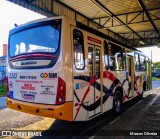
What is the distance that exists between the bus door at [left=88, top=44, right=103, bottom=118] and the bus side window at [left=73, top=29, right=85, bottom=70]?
0.44m

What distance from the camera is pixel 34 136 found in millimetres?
5801

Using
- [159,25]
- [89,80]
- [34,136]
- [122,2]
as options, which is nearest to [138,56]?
[122,2]

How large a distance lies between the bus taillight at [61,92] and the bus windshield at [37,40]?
0.87 metres

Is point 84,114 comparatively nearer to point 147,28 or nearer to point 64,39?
point 64,39

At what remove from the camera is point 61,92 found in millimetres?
5277

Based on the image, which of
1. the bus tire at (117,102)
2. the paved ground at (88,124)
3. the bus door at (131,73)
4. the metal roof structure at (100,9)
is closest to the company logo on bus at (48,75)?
the paved ground at (88,124)

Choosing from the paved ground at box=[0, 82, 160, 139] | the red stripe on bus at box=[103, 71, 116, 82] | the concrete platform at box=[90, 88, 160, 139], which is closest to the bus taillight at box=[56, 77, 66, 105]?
the paved ground at box=[0, 82, 160, 139]

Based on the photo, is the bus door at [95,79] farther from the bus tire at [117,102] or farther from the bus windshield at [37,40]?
the bus tire at [117,102]

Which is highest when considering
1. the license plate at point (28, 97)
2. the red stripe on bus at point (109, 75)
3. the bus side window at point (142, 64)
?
the bus side window at point (142, 64)

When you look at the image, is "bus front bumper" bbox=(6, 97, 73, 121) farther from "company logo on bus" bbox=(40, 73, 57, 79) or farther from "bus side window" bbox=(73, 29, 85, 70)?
"bus side window" bbox=(73, 29, 85, 70)

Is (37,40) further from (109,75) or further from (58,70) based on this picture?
(109,75)

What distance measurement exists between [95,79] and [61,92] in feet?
5.65

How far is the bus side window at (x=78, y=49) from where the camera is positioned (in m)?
5.74

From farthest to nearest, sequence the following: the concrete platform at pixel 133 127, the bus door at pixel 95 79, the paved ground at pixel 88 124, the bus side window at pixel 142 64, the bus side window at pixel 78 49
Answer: the bus side window at pixel 142 64 < the bus door at pixel 95 79 < the paved ground at pixel 88 124 < the concrete platform at pixel 133 127 < the bus side window at pixel 78 49
